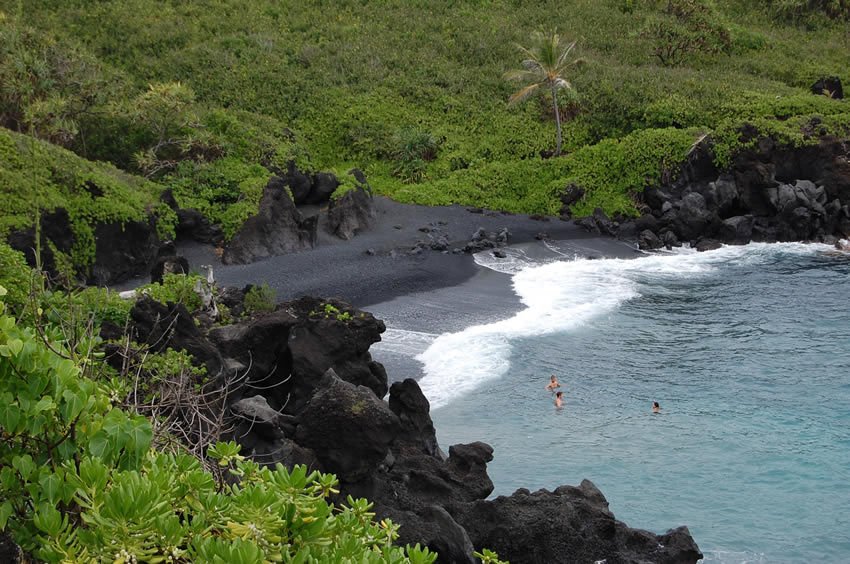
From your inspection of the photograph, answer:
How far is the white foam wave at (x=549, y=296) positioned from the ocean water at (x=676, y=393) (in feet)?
0.29

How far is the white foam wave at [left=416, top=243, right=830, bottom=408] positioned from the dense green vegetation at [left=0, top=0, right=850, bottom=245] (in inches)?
251

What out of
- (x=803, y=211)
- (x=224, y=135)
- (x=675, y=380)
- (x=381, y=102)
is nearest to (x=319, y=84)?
(x=381, y=102)

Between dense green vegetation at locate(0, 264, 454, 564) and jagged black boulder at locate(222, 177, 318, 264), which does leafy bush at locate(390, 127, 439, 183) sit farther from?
dense green vegetation at locate(0, 264, 454, 564)

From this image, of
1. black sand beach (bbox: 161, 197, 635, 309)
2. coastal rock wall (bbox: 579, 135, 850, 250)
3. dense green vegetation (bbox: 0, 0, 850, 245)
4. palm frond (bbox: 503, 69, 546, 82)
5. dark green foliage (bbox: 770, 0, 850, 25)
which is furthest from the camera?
dark green foliage (bbox: 770, 0, 850, 25)

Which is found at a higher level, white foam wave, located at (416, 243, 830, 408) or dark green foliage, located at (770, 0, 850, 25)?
dark green foliage, located at (770, 0, 850, 25)

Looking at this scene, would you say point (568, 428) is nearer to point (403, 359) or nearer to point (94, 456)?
point (403, 359)

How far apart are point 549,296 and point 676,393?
9.55m

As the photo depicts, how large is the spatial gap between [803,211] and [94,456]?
41.7 metres

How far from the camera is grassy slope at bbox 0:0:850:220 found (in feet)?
153

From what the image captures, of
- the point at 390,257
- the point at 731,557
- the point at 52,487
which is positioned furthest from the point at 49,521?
the point at 390,257

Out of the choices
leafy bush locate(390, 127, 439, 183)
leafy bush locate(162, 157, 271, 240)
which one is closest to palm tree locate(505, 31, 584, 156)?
leafy bush locate(390, 127, 439, 183)

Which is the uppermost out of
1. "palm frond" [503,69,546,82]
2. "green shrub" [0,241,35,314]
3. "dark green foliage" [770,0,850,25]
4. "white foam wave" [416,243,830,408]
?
"dark green foliage" [770,0,850,25]

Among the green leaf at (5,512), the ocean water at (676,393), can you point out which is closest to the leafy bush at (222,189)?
the ocean water at (676,393)

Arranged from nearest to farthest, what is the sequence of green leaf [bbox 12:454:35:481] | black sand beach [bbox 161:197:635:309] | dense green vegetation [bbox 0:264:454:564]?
dense green vegetation [bbox 0:264:454:564] < green leaf [bbox 12:454:35:481] < black sand beach [bbox 161:197:635:309]
